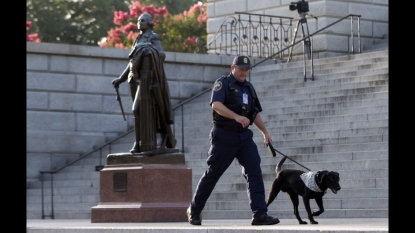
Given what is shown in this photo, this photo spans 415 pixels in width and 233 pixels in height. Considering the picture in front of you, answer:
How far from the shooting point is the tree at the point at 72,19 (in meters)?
48.4

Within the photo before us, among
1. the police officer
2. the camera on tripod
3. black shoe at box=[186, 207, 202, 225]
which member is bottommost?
black shoe at box=[186, 207, 202, 225]

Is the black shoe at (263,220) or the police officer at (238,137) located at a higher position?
the police officer at (238,137)

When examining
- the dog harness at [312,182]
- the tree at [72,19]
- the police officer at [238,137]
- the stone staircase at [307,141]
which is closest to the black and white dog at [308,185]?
the dog harness at [312,182]

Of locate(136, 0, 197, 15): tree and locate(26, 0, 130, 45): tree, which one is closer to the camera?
locate(26, 0, 130, 45): tree

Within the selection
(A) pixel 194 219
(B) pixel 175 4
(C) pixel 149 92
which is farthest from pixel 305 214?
(B) pixel 175 4

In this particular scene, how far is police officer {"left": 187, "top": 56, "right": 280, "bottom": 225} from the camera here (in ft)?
43.0

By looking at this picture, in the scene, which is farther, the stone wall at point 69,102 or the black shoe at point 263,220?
the stone wall at point 69,102

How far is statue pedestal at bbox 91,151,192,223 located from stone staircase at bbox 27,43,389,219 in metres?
1.62

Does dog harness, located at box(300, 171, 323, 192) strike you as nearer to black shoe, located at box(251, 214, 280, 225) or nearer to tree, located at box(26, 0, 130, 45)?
black shoe, located at box(251, 214, 280, 225)

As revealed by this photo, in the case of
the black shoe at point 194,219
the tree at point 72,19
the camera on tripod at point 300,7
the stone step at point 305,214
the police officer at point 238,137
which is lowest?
the stone step at point 305,214

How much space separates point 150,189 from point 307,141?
4.55 meters

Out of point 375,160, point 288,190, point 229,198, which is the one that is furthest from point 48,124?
point 288,190

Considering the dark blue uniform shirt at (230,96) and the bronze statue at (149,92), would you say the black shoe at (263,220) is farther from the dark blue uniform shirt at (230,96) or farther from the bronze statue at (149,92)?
the bronze statue at (149,92)

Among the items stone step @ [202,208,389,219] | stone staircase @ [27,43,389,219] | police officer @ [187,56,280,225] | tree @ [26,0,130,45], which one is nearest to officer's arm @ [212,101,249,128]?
police officer @ [187,56,280,225]
